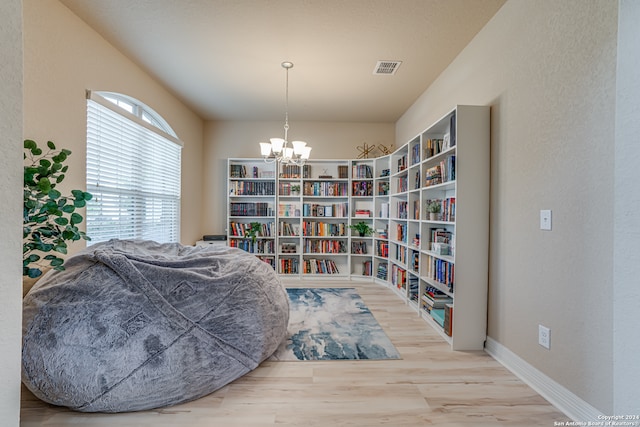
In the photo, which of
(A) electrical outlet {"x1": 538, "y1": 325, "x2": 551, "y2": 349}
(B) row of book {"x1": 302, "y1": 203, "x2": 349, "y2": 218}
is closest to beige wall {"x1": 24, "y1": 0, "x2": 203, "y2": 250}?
(B) row of book {"x1": 302, "y1": 203, "x2": 349, "y2": 218}

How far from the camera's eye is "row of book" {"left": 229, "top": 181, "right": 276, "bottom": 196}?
4.71m

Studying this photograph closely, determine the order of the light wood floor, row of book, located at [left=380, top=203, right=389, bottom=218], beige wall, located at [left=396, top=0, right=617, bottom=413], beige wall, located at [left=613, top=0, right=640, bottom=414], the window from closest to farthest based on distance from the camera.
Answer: beige wall, located at [left=613, top=0, right=640, bottom=414], beige wall, located at [left=396, top=0, right=617, bottom=413], the light wood floor, the window, row of book, located at [left=380, top=203, right=389, bottom=218]

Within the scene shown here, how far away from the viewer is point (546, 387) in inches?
68.6

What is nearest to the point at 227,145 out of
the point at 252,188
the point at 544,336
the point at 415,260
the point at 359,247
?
the point at 252,188

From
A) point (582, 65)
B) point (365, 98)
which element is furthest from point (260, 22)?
point (582, 65)

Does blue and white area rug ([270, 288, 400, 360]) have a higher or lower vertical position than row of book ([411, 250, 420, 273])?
lower

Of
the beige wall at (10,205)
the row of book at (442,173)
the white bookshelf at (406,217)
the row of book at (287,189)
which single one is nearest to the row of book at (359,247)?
the white bookshelf at (406,217)

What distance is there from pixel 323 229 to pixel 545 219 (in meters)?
3.30

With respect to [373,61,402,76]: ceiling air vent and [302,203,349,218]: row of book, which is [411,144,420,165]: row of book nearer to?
[373,61,402,76]: ceiling air vent

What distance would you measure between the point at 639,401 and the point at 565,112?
4.69 feet

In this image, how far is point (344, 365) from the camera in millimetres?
2098

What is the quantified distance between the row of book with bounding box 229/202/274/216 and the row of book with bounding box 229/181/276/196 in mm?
166

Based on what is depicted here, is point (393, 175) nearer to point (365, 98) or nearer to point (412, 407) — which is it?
point (365, 98)

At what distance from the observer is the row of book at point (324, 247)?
15.7ft
